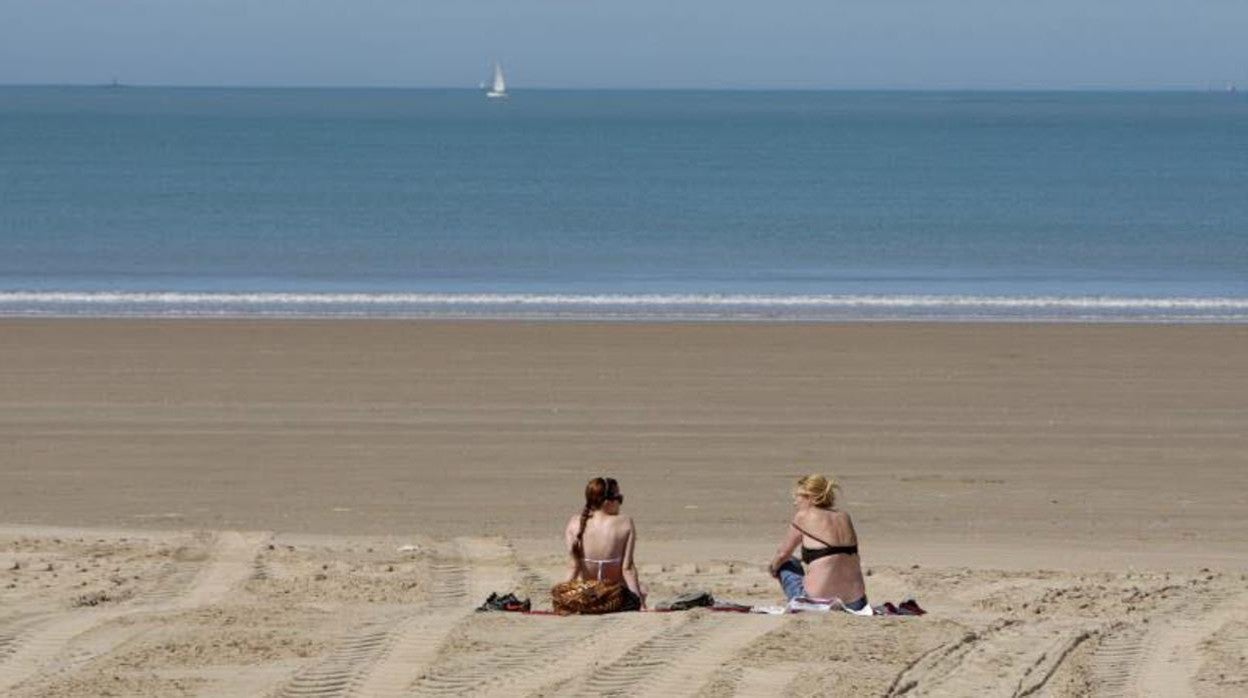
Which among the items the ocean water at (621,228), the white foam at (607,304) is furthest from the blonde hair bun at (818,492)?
the white foam at (607,304)

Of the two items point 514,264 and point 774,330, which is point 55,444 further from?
point 514,264

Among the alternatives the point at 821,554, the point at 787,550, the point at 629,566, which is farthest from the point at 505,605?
the point at 821,554

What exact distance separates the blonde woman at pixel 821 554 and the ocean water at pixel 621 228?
16.5m

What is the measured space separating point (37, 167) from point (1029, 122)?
3501 inches

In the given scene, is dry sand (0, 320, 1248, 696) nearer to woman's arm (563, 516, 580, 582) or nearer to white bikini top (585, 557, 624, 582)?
woman's arm (563, 516, 580, 582)

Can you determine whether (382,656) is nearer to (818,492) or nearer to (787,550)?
(787,550)

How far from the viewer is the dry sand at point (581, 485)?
753 cm

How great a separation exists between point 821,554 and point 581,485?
14.7ft

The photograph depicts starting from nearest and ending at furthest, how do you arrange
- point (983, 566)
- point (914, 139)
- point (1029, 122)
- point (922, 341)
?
point (983, 566) < point (922, 341) < point (914, 139) < point (1029, 122)

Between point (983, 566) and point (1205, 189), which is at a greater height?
point (1205, 189)

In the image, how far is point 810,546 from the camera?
30.2 ft

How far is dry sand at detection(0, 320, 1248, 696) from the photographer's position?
7527mm

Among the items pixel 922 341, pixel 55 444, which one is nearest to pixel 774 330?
pixel 922 341

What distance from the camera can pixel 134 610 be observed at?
8719 millimetres
